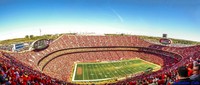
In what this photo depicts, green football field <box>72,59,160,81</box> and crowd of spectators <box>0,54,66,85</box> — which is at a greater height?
crowd of spectators <box>0,54,66,85</box>

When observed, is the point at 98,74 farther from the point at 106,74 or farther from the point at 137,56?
the point at 137,56

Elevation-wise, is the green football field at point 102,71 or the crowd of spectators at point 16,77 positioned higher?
the crowd of spectators at point 16,77

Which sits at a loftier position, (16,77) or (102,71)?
(16,77)

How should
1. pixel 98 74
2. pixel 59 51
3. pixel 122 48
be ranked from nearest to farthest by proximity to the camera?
1. pixel 98 74
2. pixel 59 51
3. pixel 122 48

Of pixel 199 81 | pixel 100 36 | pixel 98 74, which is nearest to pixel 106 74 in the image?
pixel 98 74

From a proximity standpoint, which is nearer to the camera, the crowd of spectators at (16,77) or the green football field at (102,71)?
the crowd of spectators at (16,77)

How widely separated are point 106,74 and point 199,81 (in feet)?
131

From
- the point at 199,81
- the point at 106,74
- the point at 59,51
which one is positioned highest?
the point at 199,81

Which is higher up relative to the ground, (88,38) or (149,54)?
(88,38)

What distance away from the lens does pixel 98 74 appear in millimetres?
44844

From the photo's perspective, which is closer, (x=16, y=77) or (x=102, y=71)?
(x=16, y=77)

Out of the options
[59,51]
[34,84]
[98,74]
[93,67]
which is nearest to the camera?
[34,84]

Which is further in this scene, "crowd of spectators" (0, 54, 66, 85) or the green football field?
the green football field

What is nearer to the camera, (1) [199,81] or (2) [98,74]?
(1) [199,81]
